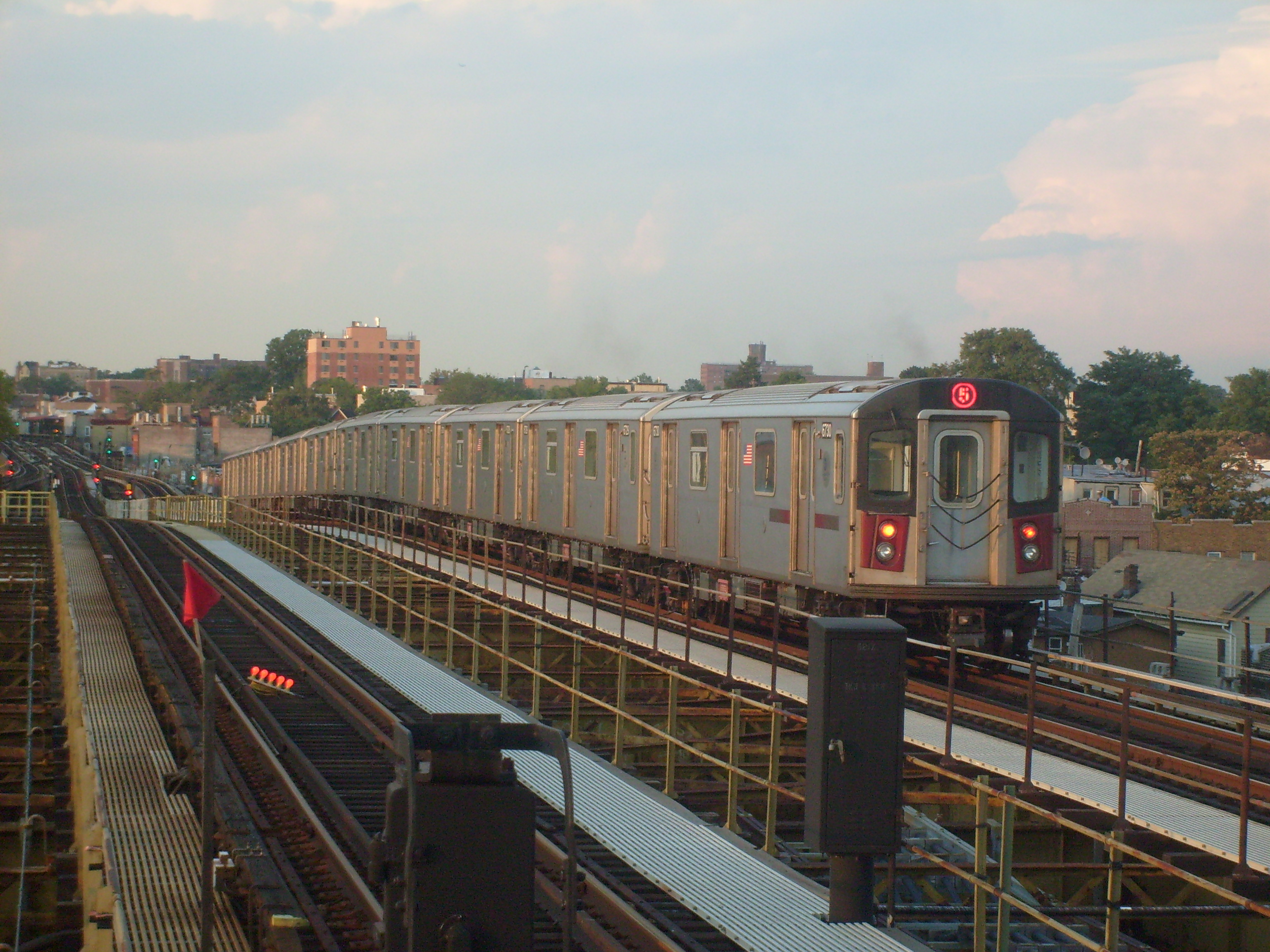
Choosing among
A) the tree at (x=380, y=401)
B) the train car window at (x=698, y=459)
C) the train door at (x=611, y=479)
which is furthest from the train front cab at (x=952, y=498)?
the tree at (x=380, y=401)

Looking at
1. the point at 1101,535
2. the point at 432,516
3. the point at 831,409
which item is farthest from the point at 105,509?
the point at 831,409

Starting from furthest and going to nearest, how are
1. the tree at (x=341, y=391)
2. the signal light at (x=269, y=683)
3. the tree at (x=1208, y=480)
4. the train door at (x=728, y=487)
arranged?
the tree at (x=341, y=391) → the tree at (x=1208, y=480) → the train door at (x=728, y=487) → the signal light at (x=269, y=683)

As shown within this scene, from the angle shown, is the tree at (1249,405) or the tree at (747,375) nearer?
the tree at (1249,405)

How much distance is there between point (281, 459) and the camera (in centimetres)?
4825

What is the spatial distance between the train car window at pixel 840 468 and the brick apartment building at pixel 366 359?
17342 centimetres

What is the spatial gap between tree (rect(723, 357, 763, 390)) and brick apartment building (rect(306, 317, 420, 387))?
89.0 metres

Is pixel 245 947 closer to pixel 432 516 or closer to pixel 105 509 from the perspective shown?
pixel 432 516

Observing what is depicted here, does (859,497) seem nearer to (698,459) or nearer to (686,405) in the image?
(698,459)

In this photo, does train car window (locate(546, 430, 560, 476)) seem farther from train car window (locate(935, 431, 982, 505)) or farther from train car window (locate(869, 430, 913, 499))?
train car window (locate(935, 431, 982, 505))

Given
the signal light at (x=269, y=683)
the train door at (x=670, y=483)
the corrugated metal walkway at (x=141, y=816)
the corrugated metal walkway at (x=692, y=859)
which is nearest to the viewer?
the corrugated metal walkway at (x=692, y=859)

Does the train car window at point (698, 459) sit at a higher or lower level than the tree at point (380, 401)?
lower

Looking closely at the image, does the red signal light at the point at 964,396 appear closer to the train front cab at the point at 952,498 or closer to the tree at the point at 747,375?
the train front cab at the point at 952,498

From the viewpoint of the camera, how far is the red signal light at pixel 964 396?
550 inches

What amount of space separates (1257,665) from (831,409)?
1339 centimetres
